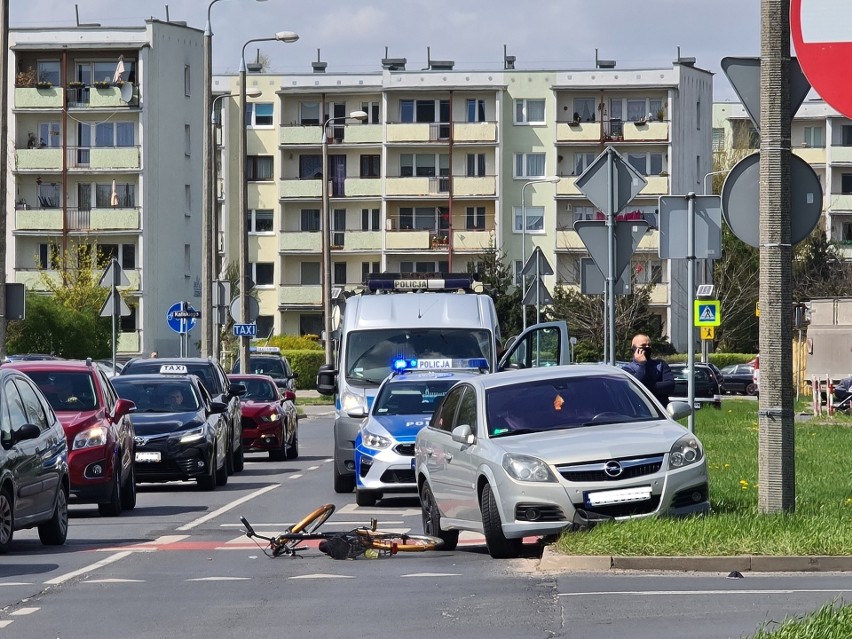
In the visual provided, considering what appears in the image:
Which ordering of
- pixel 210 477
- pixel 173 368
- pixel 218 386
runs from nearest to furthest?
pixel 210 477
pixel 173 368
pixel 218 386

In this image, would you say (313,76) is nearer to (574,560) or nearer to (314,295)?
(314,295)

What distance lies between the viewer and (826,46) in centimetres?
674

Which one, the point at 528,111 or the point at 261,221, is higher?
the point at 528,111

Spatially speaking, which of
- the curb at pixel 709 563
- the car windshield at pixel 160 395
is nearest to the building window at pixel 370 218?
the car windshield at pixel 160 395

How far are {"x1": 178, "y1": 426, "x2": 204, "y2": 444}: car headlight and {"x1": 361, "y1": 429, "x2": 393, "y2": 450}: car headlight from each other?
3.66 m

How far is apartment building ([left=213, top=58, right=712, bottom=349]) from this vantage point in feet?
304

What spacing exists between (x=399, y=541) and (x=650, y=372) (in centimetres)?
481

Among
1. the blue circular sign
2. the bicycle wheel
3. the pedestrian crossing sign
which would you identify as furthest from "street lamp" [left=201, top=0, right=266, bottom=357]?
the bicycle wheel

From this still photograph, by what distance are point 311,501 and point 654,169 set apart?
74045 mm

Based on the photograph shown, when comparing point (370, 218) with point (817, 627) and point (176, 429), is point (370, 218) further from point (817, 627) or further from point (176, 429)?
point (817, 627)

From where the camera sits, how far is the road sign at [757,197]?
42.4 feet

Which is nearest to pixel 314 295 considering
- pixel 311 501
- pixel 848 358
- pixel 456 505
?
pixel 848 358

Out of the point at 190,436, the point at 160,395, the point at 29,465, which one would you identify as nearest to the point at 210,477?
the point at 190,436

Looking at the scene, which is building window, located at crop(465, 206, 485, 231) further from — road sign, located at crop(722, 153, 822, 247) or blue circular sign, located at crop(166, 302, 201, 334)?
road sign, located at crop(722, 153, 822, 247)
